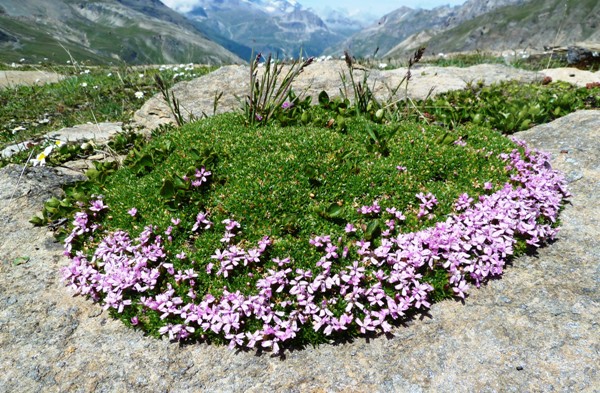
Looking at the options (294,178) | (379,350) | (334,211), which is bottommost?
(379,350)

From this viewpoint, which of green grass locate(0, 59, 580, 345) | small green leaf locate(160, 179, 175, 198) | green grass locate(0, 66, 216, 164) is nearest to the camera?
green grass locate(0, 59, 580, 345)

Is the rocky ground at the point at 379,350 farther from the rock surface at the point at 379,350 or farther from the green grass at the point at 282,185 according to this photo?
the green grass at the point at 282,185

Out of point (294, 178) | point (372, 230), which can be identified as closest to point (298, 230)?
point (294, 178)

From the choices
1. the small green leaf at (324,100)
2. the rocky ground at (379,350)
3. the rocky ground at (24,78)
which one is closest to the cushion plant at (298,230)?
the rocky ground at (379,350)

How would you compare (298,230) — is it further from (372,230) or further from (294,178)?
(372,230)

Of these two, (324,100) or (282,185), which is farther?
(324,100)

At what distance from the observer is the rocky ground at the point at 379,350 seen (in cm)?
395

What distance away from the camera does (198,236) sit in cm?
539

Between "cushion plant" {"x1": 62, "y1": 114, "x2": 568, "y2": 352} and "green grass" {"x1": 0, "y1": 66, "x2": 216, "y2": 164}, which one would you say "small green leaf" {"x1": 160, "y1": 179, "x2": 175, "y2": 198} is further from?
"green grass" {"x1": 0, "y1": 66, "x2": 216, "y2": 164}

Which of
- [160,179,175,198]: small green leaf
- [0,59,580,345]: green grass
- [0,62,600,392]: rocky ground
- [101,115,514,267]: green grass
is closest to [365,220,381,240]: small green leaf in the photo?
[0,59,580,345]: green grass

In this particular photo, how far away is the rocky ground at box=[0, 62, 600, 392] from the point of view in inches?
155

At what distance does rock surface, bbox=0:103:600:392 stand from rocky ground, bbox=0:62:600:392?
0.01 metres

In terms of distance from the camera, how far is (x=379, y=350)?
14.3 feet

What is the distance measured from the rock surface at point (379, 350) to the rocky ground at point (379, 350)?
11 millimetres
